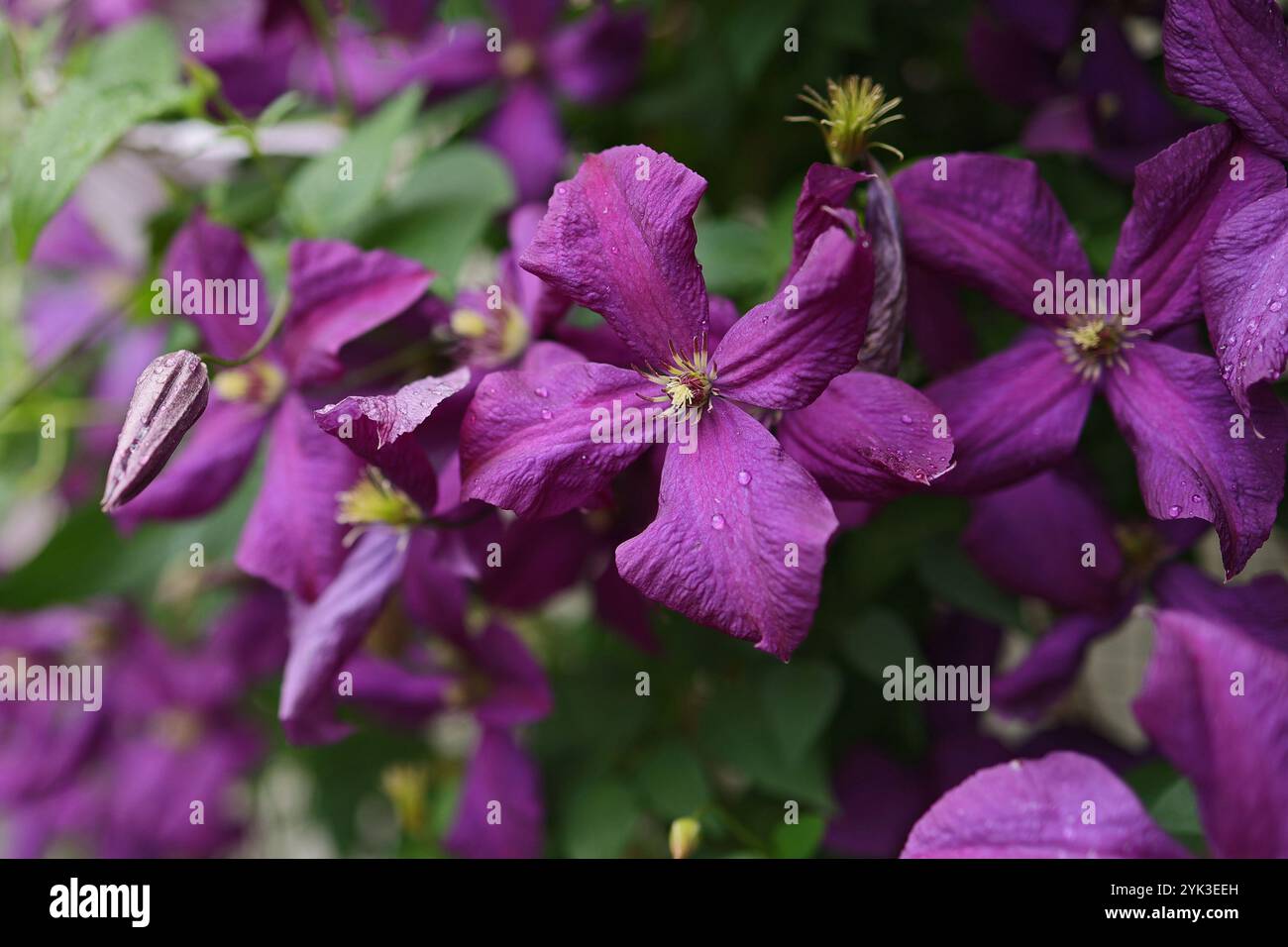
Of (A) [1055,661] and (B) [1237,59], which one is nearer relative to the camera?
(B) [1237,59]

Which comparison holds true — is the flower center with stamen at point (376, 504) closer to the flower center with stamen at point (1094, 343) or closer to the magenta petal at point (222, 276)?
the magenta petal at point (222, 276)

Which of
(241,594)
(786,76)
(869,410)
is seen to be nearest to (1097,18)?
(786,76)

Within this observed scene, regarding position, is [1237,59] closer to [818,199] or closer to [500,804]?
[818,199]

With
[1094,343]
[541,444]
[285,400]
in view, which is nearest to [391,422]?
[541,444]

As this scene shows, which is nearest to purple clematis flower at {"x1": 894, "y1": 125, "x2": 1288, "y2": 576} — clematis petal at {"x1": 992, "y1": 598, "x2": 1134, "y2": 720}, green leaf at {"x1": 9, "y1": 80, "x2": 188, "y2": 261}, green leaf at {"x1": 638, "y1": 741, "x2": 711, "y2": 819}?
clematis petal at {"x1": 992, "y1": 598, "x2": 1134, "y2": 720}

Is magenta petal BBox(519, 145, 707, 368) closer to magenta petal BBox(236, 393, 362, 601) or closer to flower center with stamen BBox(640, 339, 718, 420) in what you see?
flower center with stamen BBox(640, 339, 718, 420)

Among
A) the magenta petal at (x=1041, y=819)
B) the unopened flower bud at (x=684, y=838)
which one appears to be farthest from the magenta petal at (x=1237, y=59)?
the unopened flower bud at (x=684, y=838)
